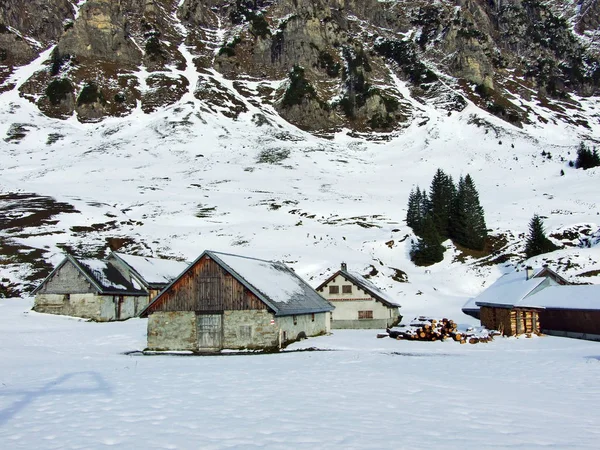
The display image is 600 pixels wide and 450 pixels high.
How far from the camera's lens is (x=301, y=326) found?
3347cm

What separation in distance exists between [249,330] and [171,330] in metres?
4.58

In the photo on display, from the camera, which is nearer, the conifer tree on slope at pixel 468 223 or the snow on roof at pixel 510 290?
the snow on roof at pixel 510 290

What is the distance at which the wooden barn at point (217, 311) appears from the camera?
28562mm

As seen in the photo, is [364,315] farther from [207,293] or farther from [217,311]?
[207,293]

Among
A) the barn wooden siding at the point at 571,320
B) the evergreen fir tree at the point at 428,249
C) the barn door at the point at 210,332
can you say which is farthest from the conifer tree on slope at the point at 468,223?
the barn door at the point at 210,332

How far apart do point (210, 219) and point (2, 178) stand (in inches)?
2230

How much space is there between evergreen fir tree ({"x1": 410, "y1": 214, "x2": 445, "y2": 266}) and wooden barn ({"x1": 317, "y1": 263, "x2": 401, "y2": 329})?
26502 millimetres

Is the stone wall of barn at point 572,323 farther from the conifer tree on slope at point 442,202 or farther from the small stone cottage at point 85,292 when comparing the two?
the conifer tree on slope at point 442,202

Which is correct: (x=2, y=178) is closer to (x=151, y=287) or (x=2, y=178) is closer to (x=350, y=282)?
(x=151, y=287)

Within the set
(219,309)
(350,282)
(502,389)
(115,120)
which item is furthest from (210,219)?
(115,120)

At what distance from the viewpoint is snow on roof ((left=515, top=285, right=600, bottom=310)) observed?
36.4m

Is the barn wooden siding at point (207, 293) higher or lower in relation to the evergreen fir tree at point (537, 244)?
lower

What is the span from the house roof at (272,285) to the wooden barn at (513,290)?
13.6 metres

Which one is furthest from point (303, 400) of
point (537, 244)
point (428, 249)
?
point (537, 244)
